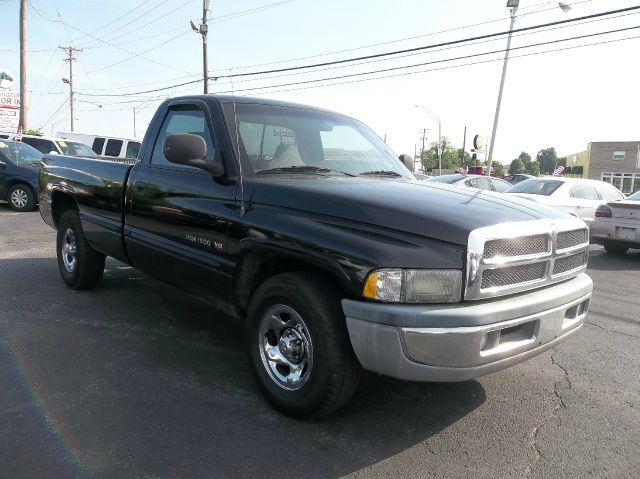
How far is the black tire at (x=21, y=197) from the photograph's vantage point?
12.6 metres

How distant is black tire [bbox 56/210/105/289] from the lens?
536cm

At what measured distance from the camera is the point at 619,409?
10.9 feet

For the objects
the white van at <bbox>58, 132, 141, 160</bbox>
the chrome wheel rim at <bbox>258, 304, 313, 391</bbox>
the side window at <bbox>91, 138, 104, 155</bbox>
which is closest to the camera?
the chrome wheel rim at <bbox>258, 304, 313, 391</bbox>

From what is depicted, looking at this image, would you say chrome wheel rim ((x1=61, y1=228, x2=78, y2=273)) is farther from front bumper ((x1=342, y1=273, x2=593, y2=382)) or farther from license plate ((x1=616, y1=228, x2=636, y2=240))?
license plate ((x1=616, y1=228, x2=636, y2=240))

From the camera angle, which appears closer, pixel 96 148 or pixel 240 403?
pixel 240 403

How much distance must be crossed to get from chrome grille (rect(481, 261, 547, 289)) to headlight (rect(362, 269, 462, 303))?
0.19 m

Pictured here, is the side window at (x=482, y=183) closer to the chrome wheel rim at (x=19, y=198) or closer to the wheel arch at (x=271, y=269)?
the wheel arch at (x=271, y=269)

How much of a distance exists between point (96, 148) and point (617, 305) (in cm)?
1900

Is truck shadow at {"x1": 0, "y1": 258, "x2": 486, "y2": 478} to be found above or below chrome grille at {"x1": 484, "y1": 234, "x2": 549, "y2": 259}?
below

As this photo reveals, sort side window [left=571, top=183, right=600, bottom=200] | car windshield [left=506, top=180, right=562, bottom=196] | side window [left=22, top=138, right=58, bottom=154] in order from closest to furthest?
car windshield [left=506, top=180, right=562, bottom=196] < side window [left=571, top=183, right=600, bottom=200] < side window [left=22, top=138, right=58, bottom=154]

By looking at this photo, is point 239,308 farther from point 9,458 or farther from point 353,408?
point 9,458

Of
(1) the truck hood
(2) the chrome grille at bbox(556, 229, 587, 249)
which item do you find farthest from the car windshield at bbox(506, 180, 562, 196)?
(1) the truck hood

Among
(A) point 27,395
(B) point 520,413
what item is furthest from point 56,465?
(B) point 520,413

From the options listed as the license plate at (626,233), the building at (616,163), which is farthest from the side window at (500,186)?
the building at (616,163)
